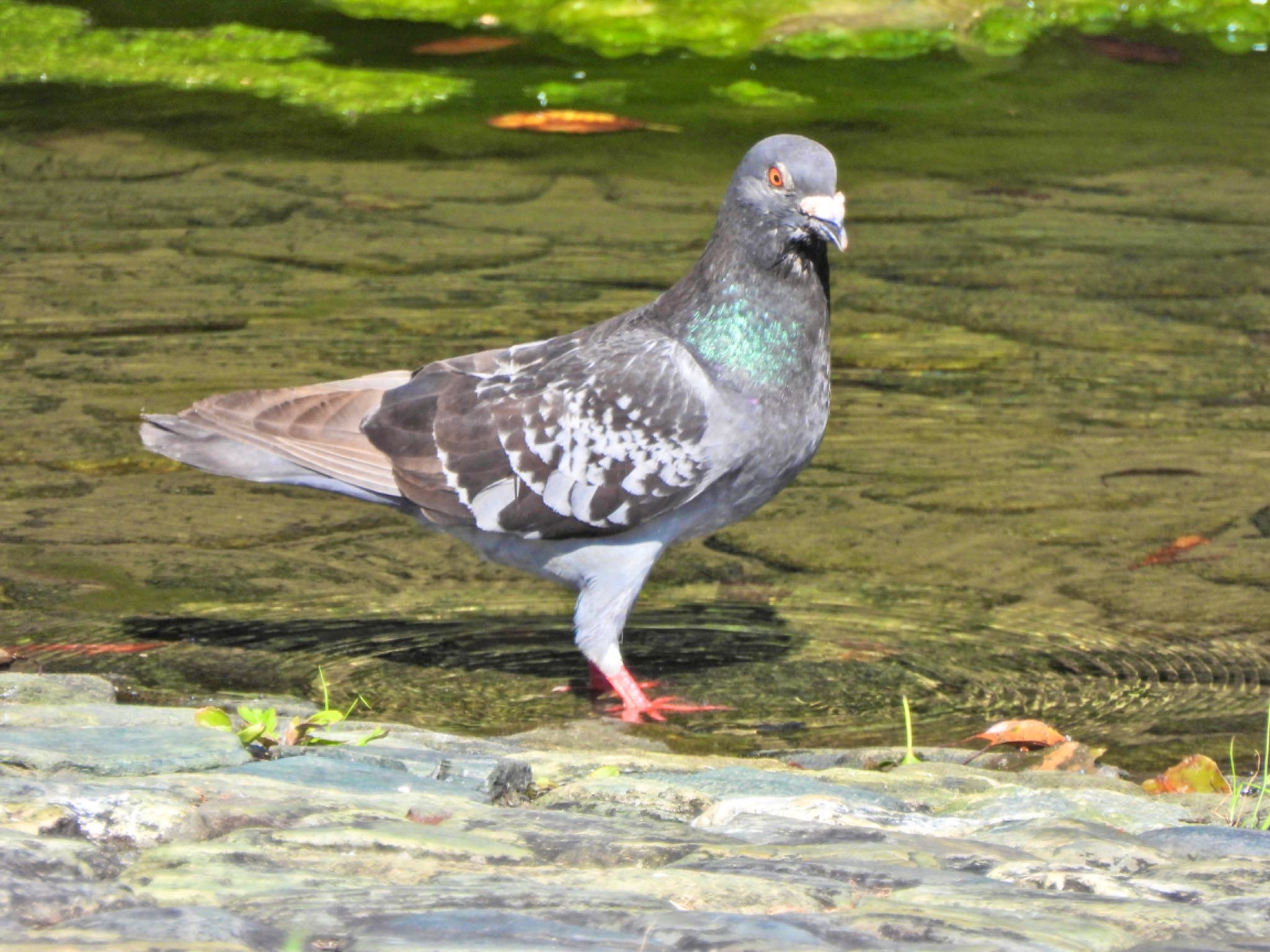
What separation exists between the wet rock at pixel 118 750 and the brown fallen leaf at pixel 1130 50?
9.49 meters

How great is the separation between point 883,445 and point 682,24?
250 inches

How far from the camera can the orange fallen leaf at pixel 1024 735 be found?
3.88 m

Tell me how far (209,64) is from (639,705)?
757 cm

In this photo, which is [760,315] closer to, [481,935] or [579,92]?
[481,935]

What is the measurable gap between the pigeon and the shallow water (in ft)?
1.13

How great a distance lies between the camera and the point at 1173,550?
5203mm

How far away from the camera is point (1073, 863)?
246cm

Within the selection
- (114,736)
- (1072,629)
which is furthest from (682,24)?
(114,736)

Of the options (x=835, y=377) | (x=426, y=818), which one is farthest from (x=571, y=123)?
(x=426, y=818)

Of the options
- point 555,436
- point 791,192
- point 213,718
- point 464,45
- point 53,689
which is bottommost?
point 53,689

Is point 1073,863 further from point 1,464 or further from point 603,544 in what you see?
point 1,464

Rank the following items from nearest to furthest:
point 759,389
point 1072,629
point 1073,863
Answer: point 1073,863, point 759,389, point 1072,629

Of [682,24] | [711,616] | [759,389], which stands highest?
[682,24]

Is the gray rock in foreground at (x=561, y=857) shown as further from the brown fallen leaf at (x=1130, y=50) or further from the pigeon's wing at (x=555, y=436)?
the brown fallen leaf at (x=1130, y=50)
